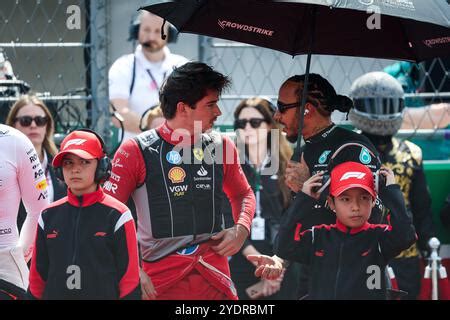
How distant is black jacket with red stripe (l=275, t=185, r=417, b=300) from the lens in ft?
14.6

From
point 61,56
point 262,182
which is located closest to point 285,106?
point 262,182

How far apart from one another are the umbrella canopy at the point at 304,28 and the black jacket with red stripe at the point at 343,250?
93cm

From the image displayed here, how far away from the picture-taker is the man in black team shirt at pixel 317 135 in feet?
15.0

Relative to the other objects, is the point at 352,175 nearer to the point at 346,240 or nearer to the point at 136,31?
the point at 346,240

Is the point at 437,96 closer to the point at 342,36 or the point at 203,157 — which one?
the point at 342,36

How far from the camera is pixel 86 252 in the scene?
4215 millimetres

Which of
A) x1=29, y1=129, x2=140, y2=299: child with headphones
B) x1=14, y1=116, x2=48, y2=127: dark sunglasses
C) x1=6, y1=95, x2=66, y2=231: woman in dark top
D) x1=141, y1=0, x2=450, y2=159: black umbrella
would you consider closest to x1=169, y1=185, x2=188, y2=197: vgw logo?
x1=29, y1=129, x2=140, y2=299: child with headphones

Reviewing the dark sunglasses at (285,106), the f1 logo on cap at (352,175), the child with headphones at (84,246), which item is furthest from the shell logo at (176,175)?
the f1 logo on cap at (352,175)

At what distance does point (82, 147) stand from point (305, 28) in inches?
54.5

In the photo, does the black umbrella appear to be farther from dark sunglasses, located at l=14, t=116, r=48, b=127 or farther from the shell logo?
dark sunglasses, located at l=14, t=116, r=48, b=127

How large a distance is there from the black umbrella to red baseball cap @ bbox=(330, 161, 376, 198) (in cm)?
81

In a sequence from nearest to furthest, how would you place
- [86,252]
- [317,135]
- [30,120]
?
[86,252] → [317,135] → [30,120]

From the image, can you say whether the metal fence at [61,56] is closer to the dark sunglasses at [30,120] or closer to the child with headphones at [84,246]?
the dark sunglasses at [30,120]
